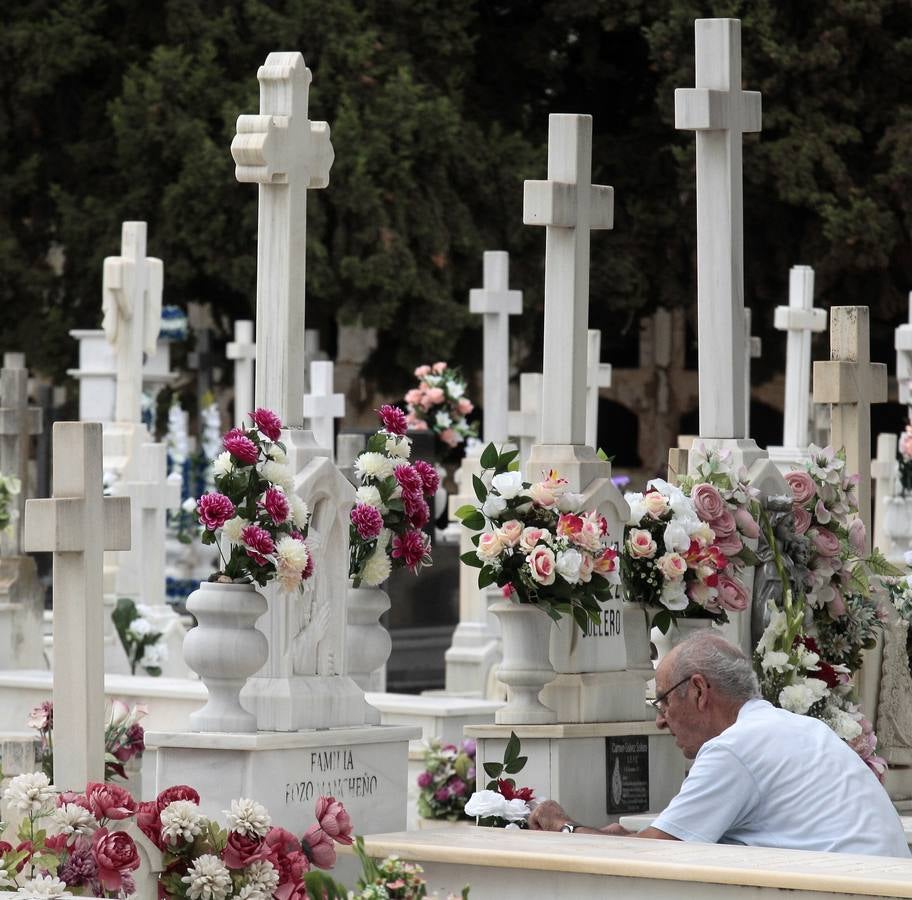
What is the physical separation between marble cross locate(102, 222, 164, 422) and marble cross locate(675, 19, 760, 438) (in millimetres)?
7489

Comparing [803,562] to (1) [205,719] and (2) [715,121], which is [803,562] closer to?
(2) [715,121]

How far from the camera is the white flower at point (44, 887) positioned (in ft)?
17.1

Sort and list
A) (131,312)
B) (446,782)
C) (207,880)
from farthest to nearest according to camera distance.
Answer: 1. (131,312)
2. (446,782)
3. (207,880)

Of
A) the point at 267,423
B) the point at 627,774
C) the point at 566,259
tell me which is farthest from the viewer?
the point at 566,259

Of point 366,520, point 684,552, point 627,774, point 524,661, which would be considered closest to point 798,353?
point 684,552

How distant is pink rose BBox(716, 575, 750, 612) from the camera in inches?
313

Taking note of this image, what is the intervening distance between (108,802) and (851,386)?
4.49 metres

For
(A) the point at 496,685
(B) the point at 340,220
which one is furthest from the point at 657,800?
(B) the point at 340,220

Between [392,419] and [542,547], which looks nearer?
[392,419]

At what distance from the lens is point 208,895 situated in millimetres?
5777

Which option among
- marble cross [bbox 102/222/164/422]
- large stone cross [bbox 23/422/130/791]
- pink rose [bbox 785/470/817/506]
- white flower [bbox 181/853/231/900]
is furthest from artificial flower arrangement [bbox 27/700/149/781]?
marble cross [bbox 102/222/164/422]

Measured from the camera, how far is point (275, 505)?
651 centimetres

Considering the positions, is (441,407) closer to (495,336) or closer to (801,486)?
(495,336)

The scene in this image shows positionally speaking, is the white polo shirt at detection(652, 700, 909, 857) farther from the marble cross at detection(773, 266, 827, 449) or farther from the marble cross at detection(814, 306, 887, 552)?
the marble cross at detection(773, 266, 827, 449)
